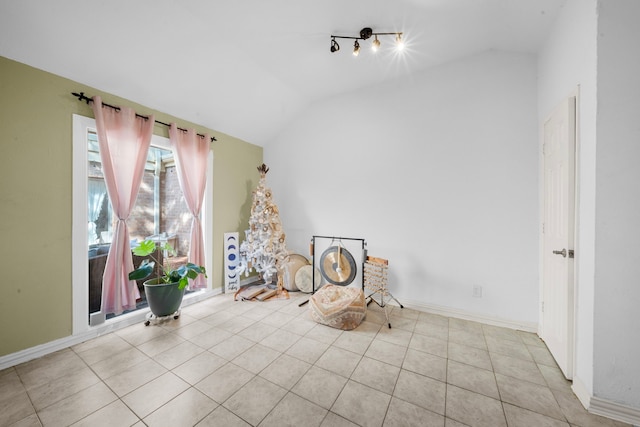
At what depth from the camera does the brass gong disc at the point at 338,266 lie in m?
3.05

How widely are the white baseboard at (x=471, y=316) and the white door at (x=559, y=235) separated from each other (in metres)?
0.16

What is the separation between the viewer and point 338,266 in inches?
123

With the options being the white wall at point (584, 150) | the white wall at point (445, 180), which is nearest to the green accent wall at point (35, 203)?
the white wall at point (445, 180)

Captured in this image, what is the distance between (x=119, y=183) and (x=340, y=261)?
268cm

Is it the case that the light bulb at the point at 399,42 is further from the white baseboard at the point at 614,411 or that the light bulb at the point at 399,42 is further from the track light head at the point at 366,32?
the white baseboard at the point at 614,411

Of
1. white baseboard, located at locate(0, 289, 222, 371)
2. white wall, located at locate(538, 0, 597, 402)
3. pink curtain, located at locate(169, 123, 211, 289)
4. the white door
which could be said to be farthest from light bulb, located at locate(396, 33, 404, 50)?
white baseboard, located at locate(0, 289, 222, 371)

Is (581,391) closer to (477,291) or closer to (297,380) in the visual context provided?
(477,291)

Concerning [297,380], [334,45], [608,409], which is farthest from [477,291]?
[334,45]

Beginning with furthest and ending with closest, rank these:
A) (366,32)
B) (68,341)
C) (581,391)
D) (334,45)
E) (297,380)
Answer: (334,45), (366,32), (68,341), (297,380), (581,391)

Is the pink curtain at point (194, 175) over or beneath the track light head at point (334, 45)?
beneath

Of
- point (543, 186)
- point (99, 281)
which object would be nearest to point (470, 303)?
point (543, 186)

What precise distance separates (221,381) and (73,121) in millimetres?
2670

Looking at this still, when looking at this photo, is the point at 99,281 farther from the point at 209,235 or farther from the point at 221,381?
the point at 221,381

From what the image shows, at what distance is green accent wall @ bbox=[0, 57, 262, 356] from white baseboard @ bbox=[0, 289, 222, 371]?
46mm
